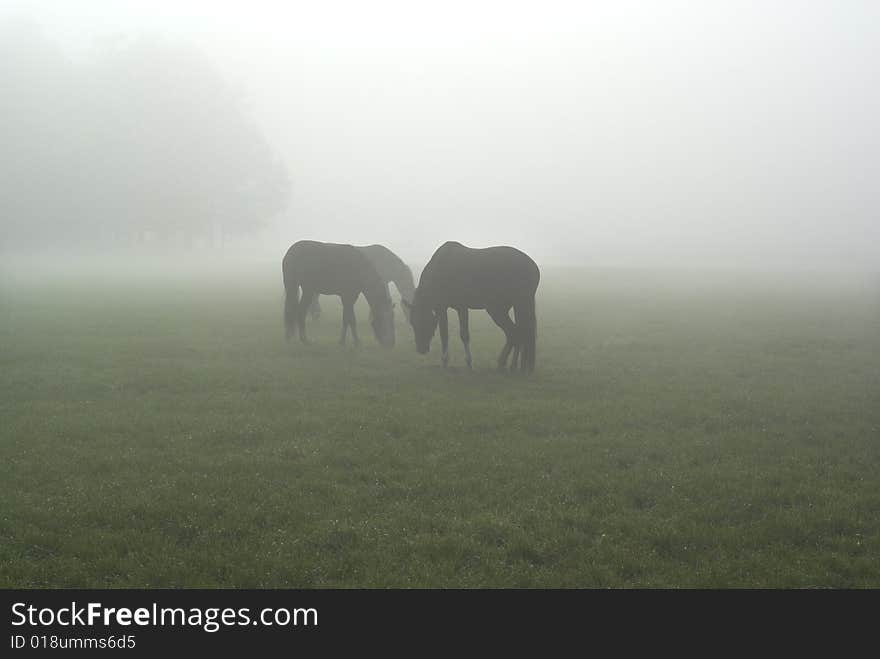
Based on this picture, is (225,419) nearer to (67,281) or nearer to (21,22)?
(67,281)

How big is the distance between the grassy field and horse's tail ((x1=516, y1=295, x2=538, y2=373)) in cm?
41

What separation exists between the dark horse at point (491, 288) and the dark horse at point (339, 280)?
9.43 ft

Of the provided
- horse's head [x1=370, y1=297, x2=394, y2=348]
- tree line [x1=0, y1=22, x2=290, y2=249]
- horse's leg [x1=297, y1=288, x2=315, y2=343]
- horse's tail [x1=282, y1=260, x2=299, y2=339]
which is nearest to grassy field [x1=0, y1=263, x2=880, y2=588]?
horse's head [x1=370, y1=297, x2=394, y2=348]

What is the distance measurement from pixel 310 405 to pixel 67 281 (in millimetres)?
26628

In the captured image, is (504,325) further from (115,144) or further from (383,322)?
(115,144)

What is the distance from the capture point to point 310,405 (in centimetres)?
1082

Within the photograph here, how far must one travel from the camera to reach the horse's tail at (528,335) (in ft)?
42.7

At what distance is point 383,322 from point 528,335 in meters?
A: 4.43

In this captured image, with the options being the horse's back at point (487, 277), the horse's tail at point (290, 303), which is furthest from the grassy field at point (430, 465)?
the horse's back at point (487, 277)

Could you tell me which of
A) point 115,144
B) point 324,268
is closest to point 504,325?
point 324,268

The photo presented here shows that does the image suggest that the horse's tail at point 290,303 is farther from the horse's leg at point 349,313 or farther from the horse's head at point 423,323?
the horse's head at point 423,323

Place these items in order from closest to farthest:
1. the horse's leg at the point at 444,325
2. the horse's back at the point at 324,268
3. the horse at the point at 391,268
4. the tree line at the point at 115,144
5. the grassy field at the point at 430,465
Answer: the grassy field at the point at 430,465 → the horse's leg at the point at 444,325 → the horse's back at the point at 324,268 → the horse at the point at 391,268 → the tree line at the point at 115,144

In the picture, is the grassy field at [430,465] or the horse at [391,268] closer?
the grassy field at [430,465]
